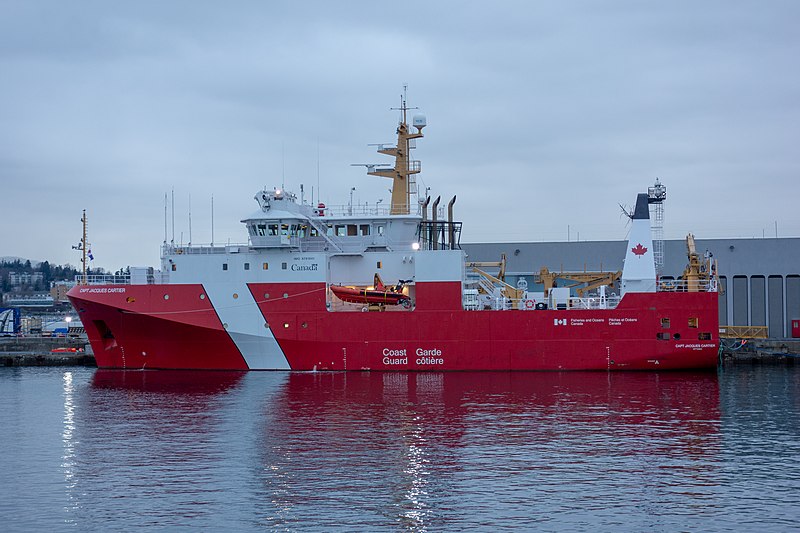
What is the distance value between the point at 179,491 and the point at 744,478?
10.4 meters

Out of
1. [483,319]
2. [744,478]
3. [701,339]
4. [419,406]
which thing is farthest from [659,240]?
[744,478]

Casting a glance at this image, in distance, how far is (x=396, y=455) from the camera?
18.2 meters

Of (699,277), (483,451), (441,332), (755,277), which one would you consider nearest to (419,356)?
(441,332)

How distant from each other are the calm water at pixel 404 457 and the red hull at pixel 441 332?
2.69 m

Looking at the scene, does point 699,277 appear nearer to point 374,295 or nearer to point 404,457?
point 374,295

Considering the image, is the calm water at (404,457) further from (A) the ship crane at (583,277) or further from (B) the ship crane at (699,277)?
(A) the ship crane at (583,277)

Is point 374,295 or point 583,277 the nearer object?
point 374,295

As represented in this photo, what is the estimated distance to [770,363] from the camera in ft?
126

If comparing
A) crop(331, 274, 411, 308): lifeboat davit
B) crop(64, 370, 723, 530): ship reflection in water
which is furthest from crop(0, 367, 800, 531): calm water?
crop(331, 274, 411, 308): lifeboat davit

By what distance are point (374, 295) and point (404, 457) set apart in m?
14.2

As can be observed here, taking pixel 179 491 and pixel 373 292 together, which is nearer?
pixel 179 491

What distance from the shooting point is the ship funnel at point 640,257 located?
106ft

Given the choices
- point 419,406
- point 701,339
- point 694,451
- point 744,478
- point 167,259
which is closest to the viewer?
point 744,478

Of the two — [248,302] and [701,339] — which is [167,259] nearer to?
[248,302]
